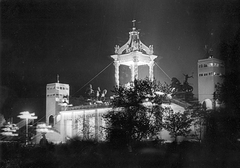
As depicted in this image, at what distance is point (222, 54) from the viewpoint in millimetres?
31016

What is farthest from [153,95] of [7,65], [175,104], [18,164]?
[7,65]

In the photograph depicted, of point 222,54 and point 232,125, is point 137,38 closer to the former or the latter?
point 222,54

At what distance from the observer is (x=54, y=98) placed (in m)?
48.6

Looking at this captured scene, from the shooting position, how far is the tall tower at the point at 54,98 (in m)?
48.1

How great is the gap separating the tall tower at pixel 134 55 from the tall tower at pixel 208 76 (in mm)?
5341

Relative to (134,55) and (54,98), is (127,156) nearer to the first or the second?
(134,55)

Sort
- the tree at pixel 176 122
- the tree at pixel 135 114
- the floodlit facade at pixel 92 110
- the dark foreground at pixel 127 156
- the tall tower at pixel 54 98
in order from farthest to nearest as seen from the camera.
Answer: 1. the tall tower at pixel 54 98
2. the floodlit facade at pixel 92 110
3. the tree at pixel 176 122
4. the tree at pixel 135 114
5. the dark foreground at pixel 127 156

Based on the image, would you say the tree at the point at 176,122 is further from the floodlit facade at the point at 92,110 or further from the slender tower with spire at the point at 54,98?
the slender tower with spire at the point at 54,98

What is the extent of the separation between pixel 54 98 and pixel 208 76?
1979 cm

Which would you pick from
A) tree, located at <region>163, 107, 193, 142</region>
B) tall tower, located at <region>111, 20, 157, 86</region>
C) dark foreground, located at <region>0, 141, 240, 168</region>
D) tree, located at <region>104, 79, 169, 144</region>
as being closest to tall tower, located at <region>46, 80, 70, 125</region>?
tall tower, located at <region>111, 20, 157, 86</region>

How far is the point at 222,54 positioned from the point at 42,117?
26.9 m

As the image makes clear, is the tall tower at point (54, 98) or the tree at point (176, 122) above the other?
the tall tower at point (54, 98)

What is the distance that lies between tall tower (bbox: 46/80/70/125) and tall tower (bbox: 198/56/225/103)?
668 inches

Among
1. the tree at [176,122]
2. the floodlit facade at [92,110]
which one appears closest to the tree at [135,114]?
the tree at [176,122]
